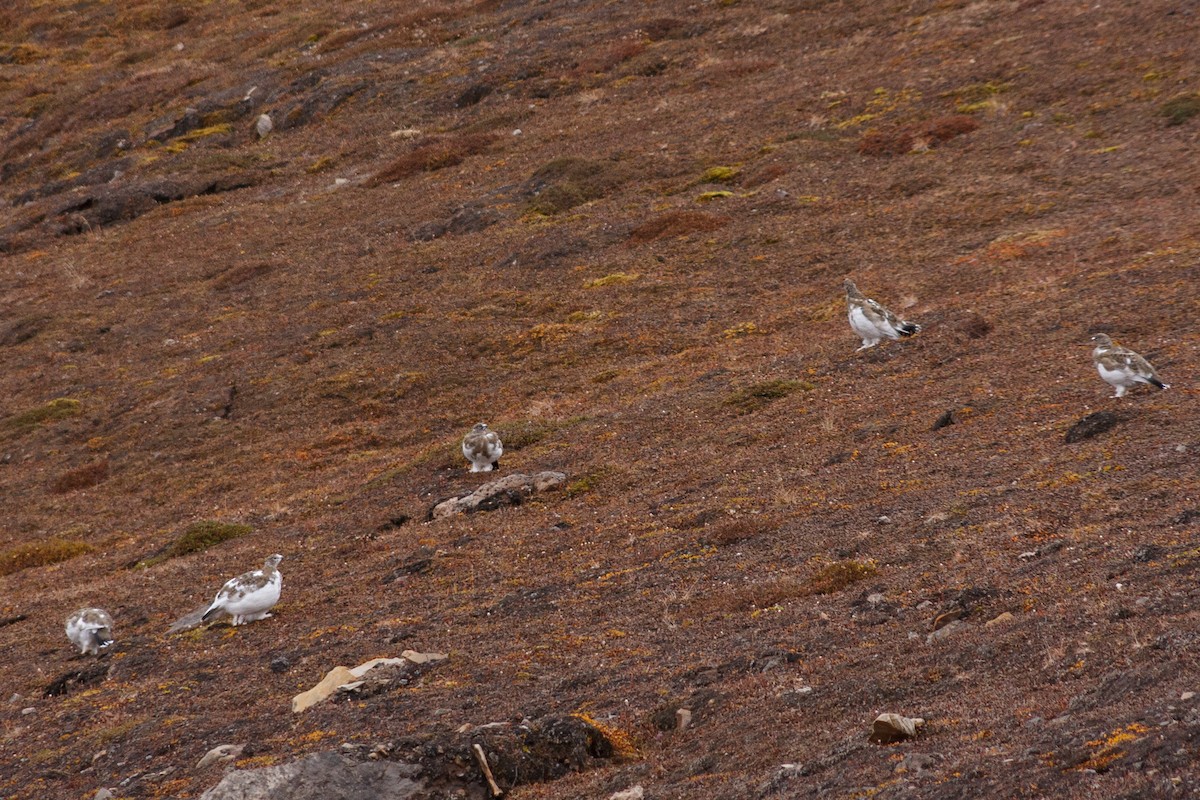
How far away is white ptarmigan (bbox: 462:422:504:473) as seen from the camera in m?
22.6

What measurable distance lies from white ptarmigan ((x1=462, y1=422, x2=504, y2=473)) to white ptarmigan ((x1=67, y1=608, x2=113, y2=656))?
772 cm

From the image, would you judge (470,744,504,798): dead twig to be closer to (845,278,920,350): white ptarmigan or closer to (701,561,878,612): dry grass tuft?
(701,561,878,612): dry grass tuft

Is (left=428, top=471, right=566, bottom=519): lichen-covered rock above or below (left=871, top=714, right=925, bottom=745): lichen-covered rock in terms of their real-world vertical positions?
below

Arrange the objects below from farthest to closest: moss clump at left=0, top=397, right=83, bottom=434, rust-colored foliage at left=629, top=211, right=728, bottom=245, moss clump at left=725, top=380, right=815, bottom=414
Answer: rust-colored foliage at left=629, top=211, right=728, bottom=245, moss clump at left=0, top=397, right=83, bottom=434, moss clump at left=725, top=380, right=815, bottom=414

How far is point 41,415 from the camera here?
35.2m

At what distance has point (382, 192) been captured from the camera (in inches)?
1905

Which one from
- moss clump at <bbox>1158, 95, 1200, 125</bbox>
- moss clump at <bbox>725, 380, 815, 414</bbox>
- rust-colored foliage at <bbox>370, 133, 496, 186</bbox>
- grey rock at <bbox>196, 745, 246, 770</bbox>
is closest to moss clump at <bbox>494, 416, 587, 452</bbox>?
moss clump at <bbox>725, 380, 815, 414</bbox>

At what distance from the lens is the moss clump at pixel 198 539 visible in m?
22.8

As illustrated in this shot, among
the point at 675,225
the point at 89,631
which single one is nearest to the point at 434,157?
the point at 675,225

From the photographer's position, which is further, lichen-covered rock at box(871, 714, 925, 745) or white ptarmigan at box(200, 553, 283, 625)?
white ptarmigan at box(200, 553, 283, 625)

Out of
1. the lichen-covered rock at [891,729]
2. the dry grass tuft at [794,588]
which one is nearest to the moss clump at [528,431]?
the dry grass tuft at [794,588]

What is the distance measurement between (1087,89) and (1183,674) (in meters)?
34.7

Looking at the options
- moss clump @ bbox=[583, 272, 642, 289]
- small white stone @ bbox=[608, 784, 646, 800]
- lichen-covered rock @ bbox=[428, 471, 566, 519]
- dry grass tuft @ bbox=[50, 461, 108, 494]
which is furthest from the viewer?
moss clump @ bbox=[583, 272, 642, 289]

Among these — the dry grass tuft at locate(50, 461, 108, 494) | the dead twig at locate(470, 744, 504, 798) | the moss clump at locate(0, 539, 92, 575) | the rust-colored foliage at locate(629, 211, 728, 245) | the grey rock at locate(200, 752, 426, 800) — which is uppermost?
the grey rock at locate(200, 752, 426, 800)
